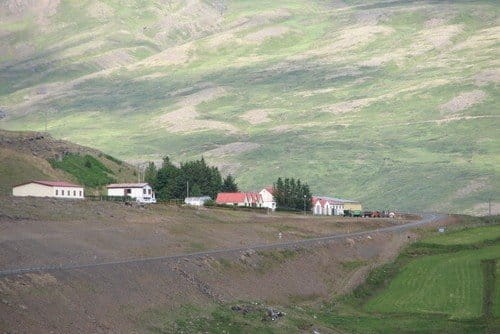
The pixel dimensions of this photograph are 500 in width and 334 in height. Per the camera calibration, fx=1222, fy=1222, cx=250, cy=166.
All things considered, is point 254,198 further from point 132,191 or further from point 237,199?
point 132,191

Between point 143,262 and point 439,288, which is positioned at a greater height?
point 143,262

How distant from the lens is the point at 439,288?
243 feet

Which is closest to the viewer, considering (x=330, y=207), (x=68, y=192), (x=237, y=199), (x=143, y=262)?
(x=143, y=262)

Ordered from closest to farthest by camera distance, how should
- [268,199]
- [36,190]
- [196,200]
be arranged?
[36,190], [196,200], [268,199]

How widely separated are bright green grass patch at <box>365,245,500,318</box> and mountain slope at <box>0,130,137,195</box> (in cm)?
3736

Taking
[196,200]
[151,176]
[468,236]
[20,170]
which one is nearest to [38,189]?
[20,170]

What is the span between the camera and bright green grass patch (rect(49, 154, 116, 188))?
122438mm

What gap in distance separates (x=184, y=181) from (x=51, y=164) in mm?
15098

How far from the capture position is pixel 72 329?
1908 inches

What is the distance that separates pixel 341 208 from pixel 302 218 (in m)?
38.4

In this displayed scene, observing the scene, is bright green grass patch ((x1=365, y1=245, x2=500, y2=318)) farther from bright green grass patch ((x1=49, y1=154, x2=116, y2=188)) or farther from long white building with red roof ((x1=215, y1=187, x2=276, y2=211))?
bright green grass patch ((x1=49, y1=154, x2=116, y2=188))

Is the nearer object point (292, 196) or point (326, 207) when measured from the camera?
point (292, 196)

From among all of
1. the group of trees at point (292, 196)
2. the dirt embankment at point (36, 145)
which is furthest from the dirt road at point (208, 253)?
the dirt embankment at point (36, 145)

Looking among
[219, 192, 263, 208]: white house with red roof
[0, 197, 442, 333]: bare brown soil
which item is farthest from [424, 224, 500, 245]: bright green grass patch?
[219, 192, 263, 208]: white house with red roof
